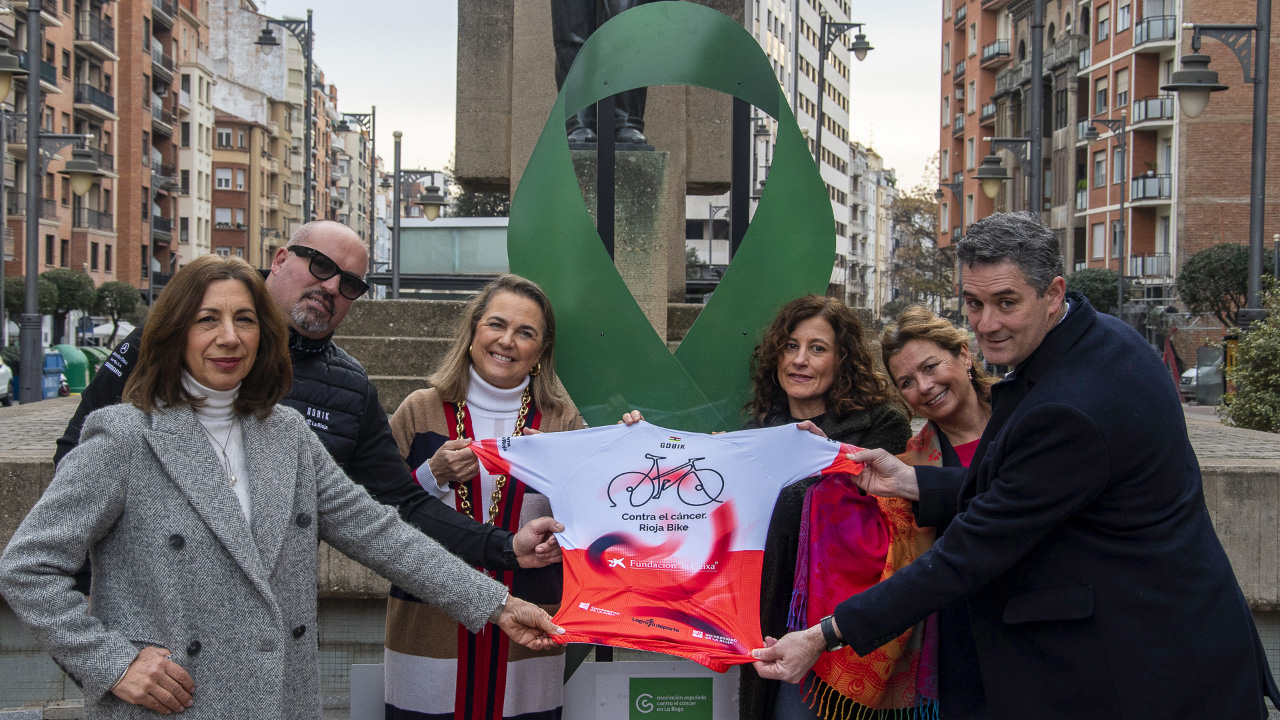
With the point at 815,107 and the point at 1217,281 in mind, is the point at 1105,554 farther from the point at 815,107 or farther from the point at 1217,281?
the point at 815,107

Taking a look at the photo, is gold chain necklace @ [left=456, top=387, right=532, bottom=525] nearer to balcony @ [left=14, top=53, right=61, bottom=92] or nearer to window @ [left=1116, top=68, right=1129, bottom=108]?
window @ [left=1116, top=68, right=1129, bottom=108]

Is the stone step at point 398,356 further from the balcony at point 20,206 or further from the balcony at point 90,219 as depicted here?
the balcony at point 90,219

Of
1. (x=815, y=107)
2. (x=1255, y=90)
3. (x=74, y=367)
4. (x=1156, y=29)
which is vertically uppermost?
(x=815, y=107)

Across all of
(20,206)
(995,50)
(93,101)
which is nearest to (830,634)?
(20,206)

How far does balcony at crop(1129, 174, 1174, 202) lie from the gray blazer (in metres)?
49.3

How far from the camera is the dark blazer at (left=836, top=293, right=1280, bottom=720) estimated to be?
260 cm

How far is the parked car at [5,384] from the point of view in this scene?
2497 centimetres

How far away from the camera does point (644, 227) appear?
20.1 ft

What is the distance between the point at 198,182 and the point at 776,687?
7665 cm

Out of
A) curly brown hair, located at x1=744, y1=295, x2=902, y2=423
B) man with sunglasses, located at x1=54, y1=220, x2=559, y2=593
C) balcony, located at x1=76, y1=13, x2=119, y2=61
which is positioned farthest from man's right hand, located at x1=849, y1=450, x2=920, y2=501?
balcony, located at x1=76, y1=13, x2=119, y2=61

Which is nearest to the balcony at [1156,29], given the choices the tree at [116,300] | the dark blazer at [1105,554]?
the tree at [116,300]

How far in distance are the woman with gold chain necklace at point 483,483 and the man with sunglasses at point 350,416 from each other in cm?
14

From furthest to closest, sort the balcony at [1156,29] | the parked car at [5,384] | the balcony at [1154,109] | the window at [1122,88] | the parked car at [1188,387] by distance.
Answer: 1. the window at [1122,88]
2. the balcony at [1154,109]
3. the balcony at [1156,29]
4. the parked car at [1188,387]
5. the parked car at [5,384]

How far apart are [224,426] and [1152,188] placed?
49.6 meters
